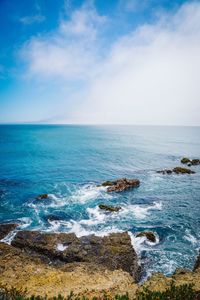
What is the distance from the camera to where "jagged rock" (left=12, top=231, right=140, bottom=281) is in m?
18.6

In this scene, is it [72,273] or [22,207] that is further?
[22,207]

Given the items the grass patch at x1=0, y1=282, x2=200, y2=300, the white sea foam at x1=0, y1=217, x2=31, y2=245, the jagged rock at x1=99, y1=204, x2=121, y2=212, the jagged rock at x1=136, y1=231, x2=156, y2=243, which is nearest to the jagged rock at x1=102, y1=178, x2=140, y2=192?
the jagged rock at x1=99, y1=204, x2=121, y2=212

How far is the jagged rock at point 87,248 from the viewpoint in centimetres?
1861

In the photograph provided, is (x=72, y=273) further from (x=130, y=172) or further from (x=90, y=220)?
(x=130, y=172)

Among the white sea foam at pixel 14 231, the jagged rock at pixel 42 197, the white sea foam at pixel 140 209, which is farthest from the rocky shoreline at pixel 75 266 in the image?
the jagged rock at pixel 42 197

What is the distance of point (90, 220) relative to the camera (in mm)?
29141

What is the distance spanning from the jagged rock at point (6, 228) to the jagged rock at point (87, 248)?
326cm

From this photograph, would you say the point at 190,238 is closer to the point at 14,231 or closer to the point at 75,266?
the point at 75,266

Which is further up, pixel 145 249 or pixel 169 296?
pixel 169 296

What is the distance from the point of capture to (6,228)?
2558 cm

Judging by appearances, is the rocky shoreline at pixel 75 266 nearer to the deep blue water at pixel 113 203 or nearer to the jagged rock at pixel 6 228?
the jagged rock at pixel 6 228

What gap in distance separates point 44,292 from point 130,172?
45071mm

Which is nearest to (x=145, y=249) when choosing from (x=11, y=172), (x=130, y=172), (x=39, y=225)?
(x=39, y=225)

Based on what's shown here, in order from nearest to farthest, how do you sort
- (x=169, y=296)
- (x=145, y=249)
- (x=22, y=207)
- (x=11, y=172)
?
(x=169, y=296) < (x=145, y=249) < (x=22, y=207) < (x=11, y=172)
